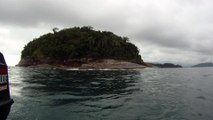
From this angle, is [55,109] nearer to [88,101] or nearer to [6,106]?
[88,101]

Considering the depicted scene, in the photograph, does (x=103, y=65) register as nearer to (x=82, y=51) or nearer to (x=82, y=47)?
(x=82, y=51)

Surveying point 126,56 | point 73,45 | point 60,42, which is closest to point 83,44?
point 73,45

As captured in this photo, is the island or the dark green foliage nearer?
the island

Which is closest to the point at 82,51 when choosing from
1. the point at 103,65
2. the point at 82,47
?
the point at 82,47

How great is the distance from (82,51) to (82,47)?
3711mm

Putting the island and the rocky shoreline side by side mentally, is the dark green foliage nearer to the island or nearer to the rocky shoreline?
the island

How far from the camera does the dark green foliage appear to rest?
5527 inches

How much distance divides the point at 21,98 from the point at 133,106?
283 inches

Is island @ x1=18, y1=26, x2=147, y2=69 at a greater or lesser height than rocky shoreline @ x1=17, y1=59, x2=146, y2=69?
greater

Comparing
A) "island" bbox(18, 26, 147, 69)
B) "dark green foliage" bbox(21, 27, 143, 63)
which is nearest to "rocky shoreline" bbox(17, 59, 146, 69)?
"island" bbox(18, 26, 147, 69)

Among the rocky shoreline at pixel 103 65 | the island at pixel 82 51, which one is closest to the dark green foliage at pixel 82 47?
the island at pixel 82 51

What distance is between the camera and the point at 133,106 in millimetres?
14164

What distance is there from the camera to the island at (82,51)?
13062 cm

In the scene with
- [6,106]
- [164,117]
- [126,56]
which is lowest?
[164,117]
